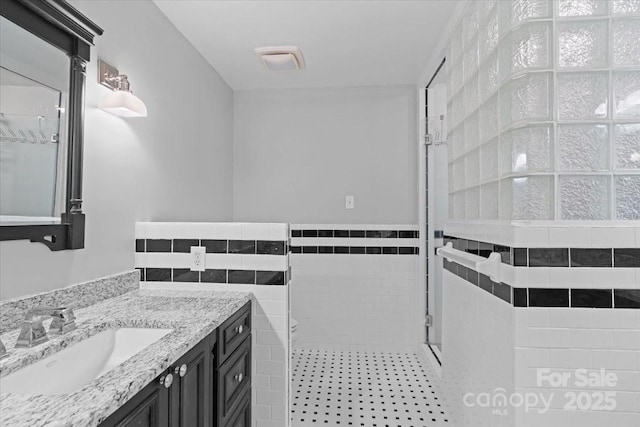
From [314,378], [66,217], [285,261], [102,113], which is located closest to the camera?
[66,217]

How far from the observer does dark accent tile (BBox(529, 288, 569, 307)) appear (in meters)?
1.24

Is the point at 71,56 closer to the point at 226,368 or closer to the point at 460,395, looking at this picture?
the point at 226,368

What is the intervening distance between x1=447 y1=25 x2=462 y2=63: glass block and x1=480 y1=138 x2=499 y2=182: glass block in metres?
0.68

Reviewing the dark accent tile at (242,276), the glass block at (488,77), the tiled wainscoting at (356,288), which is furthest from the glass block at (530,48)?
the tiled wainscoting at (356,288)

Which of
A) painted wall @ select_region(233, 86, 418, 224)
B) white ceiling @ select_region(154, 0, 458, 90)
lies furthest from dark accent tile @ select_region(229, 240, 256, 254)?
painted wall @ select_region(233, 86, 418, 224)

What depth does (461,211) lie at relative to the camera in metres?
1.91

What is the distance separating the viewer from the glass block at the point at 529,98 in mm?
Answer: 1256

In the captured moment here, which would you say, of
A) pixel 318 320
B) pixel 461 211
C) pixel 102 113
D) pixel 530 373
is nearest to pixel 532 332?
pixel 530 373

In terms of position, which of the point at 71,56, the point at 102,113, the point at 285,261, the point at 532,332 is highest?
the point at 71,56

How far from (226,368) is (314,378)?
136 centimetres

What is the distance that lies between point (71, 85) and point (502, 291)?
1.78 metres

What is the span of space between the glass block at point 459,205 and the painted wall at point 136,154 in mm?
1655

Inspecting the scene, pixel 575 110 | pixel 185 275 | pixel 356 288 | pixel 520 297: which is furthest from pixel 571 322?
pixel 356 288

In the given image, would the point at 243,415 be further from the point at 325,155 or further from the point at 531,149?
the point at 325,155
